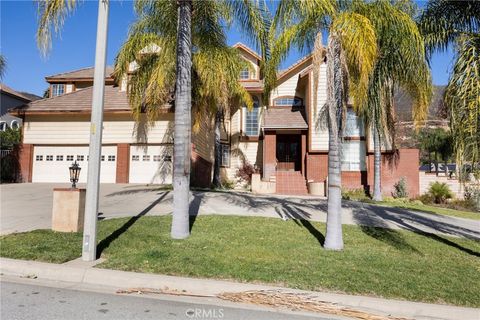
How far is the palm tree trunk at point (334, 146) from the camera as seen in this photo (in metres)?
8.27

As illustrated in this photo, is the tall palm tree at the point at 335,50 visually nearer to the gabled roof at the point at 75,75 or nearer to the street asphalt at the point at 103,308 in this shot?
the street asphalt at the point at 103,308

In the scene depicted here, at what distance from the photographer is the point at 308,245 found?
28.0 feet

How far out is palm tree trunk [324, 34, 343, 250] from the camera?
8.27 meters

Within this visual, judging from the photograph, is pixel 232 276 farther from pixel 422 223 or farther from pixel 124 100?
pixel 124 100

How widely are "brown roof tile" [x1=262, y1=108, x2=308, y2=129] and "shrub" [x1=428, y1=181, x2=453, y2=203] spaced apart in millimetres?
7941

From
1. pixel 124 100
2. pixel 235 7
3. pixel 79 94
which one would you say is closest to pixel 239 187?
pixel 124 100

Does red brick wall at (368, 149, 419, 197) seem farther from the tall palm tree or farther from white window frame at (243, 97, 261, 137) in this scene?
the tall palm tree

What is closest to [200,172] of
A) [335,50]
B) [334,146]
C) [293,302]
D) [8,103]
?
[334,146]

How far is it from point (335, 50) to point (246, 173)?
16.5 metres

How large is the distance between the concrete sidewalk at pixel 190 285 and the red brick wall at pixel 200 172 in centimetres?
1440

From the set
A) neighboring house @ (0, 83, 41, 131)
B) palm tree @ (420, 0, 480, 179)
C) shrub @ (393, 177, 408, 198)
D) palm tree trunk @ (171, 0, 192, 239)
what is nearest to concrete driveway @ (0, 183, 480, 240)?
palm tree trunk @ (171, 0, 192, 239)

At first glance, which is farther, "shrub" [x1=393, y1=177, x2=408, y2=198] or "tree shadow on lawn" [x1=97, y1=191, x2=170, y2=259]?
"shrub" [x1=393, y1=177, x2=408, y2=198]

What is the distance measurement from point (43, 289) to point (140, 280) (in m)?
1.43
